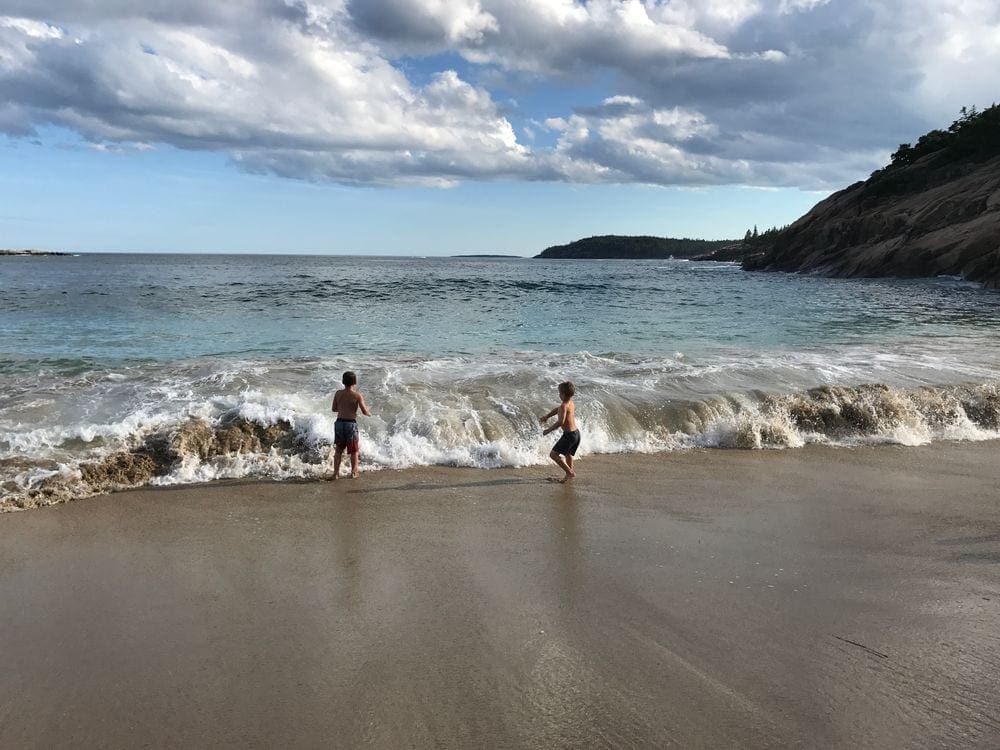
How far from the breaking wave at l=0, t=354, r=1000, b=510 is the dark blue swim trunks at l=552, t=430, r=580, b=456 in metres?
0.57

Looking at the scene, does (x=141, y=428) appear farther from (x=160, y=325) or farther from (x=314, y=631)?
(x=160, y=325)

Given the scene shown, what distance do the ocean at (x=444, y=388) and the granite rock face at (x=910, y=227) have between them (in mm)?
20254

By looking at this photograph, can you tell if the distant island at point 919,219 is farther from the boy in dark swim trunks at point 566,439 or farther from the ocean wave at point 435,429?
the boy in dark swim trunks at point 566,439

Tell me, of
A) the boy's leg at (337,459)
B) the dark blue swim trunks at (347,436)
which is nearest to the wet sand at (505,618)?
the boy's leg at (337,459)

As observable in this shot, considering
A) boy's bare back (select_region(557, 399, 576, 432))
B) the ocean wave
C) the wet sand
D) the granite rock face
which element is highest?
the granite rock face

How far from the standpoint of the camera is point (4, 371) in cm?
1236

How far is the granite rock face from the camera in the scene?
125ft

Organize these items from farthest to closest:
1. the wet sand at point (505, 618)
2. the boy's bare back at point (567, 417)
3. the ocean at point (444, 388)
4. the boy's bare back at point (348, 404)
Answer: the ocean at point (444, 388) < the boy's bare back at point (567, 417) < the boy's bare back at point (348, 404) < the wet sand at point (505, 618)

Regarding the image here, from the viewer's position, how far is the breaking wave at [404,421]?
7.52 m

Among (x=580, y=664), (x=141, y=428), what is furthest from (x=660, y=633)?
(x=141, y=428)

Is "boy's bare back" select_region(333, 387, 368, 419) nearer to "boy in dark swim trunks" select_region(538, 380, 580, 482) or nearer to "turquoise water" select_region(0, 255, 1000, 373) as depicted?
"boy in dark swim trunks" select_region(538, 380, 580, 482)

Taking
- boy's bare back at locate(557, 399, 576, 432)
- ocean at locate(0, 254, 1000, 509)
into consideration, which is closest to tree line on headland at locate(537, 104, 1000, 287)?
ocean at locate(0, 254, 1000, 509)

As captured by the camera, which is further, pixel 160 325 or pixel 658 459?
pixel 160 325

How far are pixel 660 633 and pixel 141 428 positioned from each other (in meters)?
6.91
